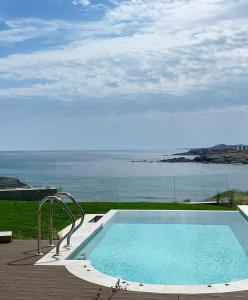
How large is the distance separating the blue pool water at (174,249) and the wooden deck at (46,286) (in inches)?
48.0

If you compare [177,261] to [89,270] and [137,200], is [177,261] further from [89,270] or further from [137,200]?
[137,200]

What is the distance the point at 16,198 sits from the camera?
18828mm

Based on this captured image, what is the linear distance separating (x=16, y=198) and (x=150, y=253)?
1075 centimetres

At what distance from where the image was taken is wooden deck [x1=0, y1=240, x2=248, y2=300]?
5207mm

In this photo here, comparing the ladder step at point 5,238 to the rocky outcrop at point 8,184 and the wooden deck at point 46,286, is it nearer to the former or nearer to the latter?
the wooden deck at point 46,286

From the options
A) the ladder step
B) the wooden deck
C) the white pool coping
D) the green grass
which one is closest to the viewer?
the wooden deck

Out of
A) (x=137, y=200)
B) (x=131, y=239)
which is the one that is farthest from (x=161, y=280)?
(x=137, y=200)

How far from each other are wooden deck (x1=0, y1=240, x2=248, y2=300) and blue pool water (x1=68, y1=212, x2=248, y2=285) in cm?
122

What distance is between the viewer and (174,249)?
376 inches

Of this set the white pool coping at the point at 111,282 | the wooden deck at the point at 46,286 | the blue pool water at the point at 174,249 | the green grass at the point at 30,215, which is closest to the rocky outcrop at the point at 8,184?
the green grass at the point at 30,215

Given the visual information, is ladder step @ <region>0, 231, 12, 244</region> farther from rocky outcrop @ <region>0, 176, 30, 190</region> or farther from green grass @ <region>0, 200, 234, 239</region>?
rocky outcrop @ <region>0, 176, 30, 190</region>

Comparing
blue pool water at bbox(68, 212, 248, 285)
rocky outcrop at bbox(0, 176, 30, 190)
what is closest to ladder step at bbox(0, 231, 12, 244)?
blue pool water at bbox(68, 212, 248, 285)

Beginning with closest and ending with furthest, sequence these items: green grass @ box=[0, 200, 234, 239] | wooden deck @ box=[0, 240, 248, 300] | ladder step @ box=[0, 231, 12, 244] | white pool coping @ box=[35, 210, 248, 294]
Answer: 1. wooden deck @ box=[0, 240, 248, 300]
2. white pool coping @ box=[35, 210, 248, 294]
3. ladder step @ box=[0, 231, 12, 244]
4. green grass @ box=[0, 200, 234, 239]

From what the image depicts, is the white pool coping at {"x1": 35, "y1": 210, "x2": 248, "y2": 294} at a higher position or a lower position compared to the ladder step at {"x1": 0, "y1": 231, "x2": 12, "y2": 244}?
lower
